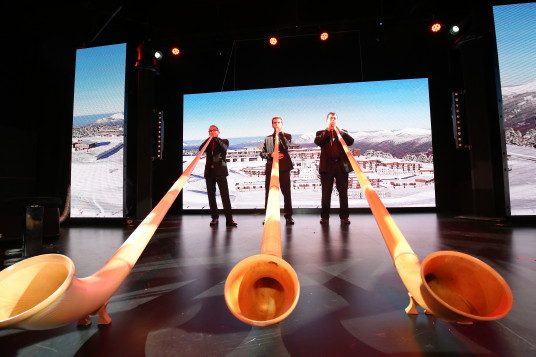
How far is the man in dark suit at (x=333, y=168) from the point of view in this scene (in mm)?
3746

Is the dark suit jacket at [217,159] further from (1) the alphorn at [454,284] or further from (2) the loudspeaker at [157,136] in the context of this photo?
(1) the alphorn at [454,284]

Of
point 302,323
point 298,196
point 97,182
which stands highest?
point 97,182

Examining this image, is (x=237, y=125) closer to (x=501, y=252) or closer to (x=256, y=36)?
(x=256, y=36)

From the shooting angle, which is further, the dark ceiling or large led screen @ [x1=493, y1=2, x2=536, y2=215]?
the dark ceiling

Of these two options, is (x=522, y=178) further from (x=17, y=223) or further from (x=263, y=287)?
(x=17, y=223)

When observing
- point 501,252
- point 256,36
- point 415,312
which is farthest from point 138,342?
point 256,36

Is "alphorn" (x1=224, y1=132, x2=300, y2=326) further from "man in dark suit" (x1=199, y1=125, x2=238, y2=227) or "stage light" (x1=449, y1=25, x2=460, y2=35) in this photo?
"stage light" (x1=449, y1=25, x2=460, y2=35)

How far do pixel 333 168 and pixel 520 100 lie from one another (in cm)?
303

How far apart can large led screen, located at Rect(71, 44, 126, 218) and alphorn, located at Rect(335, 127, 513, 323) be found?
5.04 metres

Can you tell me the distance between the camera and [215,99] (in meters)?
6.32

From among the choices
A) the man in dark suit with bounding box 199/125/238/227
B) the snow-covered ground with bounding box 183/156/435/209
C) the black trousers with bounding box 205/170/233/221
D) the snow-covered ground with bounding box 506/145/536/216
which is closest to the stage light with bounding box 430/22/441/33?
the snow-covered ground with bounding box 506/145/536/216

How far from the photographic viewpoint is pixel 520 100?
393cm

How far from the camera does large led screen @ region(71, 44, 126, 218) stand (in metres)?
4.80

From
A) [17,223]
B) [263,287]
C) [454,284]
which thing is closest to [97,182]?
[17,223]
